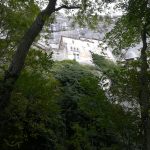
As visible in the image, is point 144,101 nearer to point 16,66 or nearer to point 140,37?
point 140,37

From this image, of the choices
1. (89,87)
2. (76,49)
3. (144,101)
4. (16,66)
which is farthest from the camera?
(76,49)

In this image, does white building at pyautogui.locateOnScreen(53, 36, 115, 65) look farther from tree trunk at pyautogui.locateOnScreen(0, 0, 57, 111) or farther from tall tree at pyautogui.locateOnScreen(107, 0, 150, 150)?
tree trunk at pyautogui.locateOnScreen(0, 0, 57, 111)

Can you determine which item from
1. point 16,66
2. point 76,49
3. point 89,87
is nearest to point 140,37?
point 89,87

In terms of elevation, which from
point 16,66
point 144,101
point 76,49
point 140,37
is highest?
point 76,49

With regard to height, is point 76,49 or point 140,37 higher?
point 76,49

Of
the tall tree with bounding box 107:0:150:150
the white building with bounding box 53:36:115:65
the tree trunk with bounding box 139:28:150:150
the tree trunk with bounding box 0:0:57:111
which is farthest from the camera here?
the white building with bounding box 53:36:115:65

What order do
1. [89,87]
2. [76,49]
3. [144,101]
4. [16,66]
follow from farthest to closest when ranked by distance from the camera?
[76,49] → [89,87] → [144,101] → [16,66]

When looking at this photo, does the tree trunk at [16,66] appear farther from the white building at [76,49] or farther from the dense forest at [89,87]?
the white building at [76,49]

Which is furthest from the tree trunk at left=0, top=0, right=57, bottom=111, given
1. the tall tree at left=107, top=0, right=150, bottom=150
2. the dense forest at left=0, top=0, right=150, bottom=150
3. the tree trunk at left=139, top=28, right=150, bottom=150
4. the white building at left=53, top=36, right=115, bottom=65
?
the white building at left=53, top=36, right=115, bottom=65

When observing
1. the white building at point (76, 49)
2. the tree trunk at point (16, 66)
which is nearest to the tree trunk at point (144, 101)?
the tree trunk at point (16, 66)

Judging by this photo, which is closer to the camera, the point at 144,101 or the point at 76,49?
the point at 144,101

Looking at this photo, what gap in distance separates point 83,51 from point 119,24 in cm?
5020

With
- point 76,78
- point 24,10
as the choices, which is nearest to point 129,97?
point 24,10

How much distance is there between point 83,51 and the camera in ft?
209
